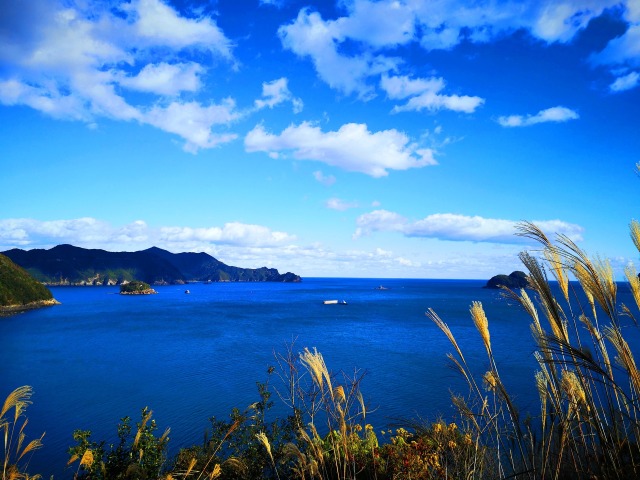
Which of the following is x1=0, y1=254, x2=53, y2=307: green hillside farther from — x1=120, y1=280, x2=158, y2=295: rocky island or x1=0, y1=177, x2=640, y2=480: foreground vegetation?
x1=0, y1=177, x2=640, y2=480: foreground vegetation

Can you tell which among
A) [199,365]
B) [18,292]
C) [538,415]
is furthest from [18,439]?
[18,292]

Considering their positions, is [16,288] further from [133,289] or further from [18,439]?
[18,439]

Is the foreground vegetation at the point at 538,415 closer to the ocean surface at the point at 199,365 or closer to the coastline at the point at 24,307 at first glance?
the ocean surface at the point at 199,365

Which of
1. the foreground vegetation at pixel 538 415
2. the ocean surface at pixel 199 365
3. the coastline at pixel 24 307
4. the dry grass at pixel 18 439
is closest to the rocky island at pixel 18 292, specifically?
the coastline at pixel 24 307

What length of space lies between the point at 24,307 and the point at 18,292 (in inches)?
159

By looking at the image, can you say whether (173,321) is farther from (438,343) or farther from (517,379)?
(517,379)

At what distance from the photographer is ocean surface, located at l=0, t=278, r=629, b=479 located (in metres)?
20.2

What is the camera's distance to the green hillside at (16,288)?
7306 centimetres

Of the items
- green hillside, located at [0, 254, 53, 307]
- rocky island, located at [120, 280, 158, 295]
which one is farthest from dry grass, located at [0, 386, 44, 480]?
rocky island, located at [120, 280, 158, 295]

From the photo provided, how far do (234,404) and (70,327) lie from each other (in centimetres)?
4384

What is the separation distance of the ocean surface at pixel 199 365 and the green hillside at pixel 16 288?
1685cm

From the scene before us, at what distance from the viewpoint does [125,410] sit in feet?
70.7

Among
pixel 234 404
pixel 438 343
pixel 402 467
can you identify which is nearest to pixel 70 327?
pixel 234 404

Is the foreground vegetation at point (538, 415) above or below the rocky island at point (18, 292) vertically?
above
